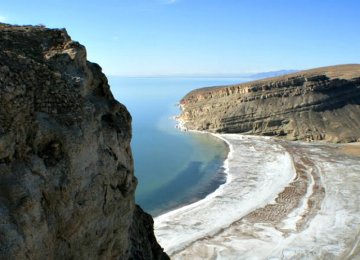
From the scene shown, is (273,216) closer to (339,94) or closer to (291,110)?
(291,110)

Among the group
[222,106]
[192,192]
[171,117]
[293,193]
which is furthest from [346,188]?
[171,117]

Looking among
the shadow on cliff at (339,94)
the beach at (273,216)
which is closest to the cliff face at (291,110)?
the shadow on cliff at (339,94)

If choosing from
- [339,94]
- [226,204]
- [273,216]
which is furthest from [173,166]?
[339,94]

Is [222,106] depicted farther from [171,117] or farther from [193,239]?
[193,239]

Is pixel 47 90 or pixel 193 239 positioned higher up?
pixel 47 90

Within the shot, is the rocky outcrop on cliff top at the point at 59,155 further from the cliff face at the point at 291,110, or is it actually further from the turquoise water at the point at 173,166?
the cliff face at the point at 291,110

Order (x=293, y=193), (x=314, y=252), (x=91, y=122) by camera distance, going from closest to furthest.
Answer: (x=91, y=122)
(x=314, y=252)
(x=293, y=193)
